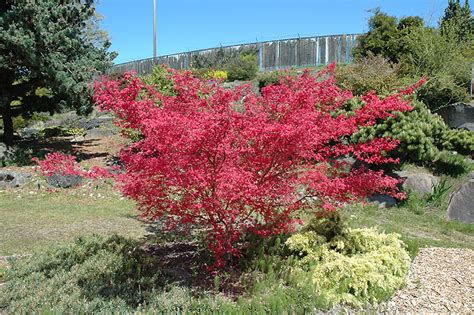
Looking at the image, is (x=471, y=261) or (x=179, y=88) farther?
(x=471, y=261)

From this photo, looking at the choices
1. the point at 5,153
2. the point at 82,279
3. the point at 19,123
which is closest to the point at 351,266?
the point at 82,279

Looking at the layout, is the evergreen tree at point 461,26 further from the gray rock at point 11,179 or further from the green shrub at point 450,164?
the gray rock at point 11,179

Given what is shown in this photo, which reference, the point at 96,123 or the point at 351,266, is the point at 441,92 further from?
the point at 96,123

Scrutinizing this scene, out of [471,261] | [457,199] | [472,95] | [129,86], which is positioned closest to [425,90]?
[472,95]

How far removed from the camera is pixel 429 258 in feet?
19.6

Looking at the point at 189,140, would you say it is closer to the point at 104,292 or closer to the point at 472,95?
the point at 104,292

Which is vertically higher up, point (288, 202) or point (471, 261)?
point (288, 202)

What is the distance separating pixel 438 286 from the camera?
5.02 meters

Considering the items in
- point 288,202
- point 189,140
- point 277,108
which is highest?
point 277,108

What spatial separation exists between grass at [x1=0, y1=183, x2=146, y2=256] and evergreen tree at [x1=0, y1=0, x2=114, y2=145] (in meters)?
4.20

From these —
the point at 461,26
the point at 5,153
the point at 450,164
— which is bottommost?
the point at 450,164

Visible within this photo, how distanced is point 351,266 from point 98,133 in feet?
54.5

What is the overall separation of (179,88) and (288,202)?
1893 millimetres

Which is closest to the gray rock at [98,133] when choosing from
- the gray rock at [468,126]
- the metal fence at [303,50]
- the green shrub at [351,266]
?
the metal fence at [303,50]
